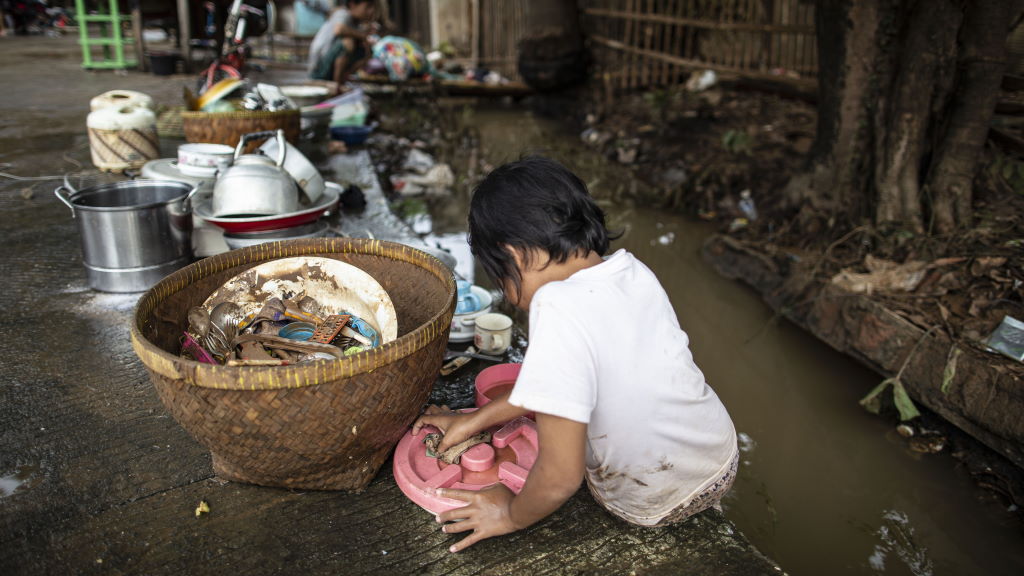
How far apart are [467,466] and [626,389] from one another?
1.60 ft

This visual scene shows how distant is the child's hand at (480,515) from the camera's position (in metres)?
1.46

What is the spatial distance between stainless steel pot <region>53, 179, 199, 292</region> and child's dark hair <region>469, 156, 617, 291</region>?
1.69 meters

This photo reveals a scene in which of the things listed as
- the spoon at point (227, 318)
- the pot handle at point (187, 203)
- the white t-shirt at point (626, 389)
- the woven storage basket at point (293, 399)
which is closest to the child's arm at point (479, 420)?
the woven storage basket at point (293, 399)

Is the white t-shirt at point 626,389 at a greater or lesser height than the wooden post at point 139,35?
lesser

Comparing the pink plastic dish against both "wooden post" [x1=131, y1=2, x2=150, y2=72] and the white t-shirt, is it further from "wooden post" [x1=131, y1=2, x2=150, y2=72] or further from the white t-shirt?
"wooden post" [x1=131, y1=2, x2=150, y2=72]

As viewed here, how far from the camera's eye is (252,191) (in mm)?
2586

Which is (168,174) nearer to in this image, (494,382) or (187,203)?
(187,203)

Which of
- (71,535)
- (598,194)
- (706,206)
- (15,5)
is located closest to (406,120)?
(598,194)

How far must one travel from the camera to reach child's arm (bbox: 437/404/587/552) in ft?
4.23

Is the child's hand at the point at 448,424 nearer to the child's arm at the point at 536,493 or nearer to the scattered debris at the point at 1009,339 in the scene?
the child's arm at the point at 536,493

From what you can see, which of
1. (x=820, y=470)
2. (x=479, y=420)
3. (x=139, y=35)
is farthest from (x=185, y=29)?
(x=820, y=470)

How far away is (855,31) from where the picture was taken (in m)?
4.09

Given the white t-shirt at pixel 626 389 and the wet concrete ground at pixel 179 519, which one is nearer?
the white t-shirt at pixel 626 389

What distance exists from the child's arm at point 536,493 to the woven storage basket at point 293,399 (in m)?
0.24
